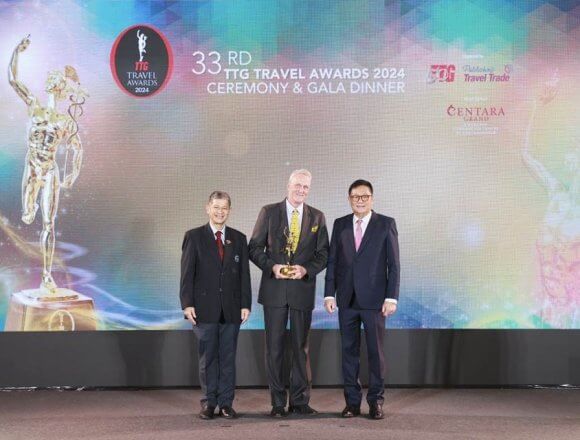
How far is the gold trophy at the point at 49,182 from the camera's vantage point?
541 cm

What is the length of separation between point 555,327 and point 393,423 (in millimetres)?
1737

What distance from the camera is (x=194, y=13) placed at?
5453 mm

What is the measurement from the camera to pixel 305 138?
547 cm

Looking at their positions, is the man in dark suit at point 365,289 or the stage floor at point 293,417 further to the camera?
the man in dark suit at point 365,289

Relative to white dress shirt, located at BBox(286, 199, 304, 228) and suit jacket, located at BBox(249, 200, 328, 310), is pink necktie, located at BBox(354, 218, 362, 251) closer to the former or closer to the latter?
suit jacket, located at BBox(249, 200, 328, 310)

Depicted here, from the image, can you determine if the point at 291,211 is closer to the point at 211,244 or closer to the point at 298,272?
the point at 298,272

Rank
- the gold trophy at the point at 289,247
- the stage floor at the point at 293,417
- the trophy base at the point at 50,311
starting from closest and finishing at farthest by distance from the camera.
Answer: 1. the stage floor at the point at 293,417
2. the gold trophy at the point at 289,247
3. the trophy base at the point at 50,311

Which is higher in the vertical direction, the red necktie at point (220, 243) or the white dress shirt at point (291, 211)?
the white dress shirt at point (291, 211)

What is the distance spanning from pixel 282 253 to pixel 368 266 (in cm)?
51

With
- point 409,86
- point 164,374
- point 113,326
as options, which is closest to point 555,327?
point 409,86

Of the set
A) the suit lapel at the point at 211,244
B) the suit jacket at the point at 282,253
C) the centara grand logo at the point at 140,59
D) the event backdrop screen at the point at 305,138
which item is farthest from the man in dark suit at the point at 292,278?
the centara grand logo at the point at 140,59

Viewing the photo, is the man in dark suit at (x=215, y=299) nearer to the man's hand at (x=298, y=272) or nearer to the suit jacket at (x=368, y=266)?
the man's hand at (x=298, y=272)

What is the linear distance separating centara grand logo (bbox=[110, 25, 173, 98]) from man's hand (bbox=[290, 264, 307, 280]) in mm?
1830

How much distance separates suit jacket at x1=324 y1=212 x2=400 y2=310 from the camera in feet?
14.6
